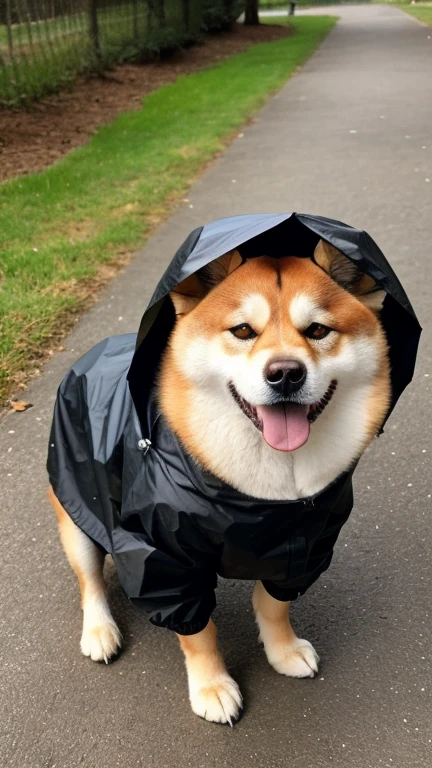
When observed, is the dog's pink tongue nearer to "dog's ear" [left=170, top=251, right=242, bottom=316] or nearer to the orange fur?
the orange fur

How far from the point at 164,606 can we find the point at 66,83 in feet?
36.4

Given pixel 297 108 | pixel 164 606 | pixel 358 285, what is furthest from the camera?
pixel 297 108

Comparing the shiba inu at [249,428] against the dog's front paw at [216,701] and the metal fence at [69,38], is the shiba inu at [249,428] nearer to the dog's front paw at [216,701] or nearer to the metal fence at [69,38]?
the dog's front paw at [216,701]

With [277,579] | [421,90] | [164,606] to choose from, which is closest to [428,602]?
[277,579]

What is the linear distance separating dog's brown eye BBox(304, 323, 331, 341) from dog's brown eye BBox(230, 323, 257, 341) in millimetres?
149

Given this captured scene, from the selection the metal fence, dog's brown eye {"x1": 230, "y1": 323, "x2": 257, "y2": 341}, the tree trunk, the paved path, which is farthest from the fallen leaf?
the tree trunk

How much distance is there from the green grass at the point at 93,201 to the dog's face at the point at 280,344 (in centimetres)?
226

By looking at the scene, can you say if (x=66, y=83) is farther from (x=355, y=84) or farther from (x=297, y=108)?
(x=355, y=84)

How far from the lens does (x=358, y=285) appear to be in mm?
1965

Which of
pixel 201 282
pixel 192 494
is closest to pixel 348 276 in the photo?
pixel 201 282

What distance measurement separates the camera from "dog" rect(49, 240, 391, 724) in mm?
1819

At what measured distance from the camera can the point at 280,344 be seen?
1809 millimetres

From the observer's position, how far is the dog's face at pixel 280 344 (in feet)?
5.90

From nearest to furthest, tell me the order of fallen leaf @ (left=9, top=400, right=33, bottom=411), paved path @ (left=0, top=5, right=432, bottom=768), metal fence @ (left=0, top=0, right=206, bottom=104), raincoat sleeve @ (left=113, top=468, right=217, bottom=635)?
raincoat sleeve @ (left=113, top=468, right=217, bottom=635) → paved path @ (left=0, top=5, right=432, bottom=768) → fallen leaf @ (left=9, top=400, right=33, bottom=411) → metal fence @ (left=0, top=0, right=206, bottom=104)
